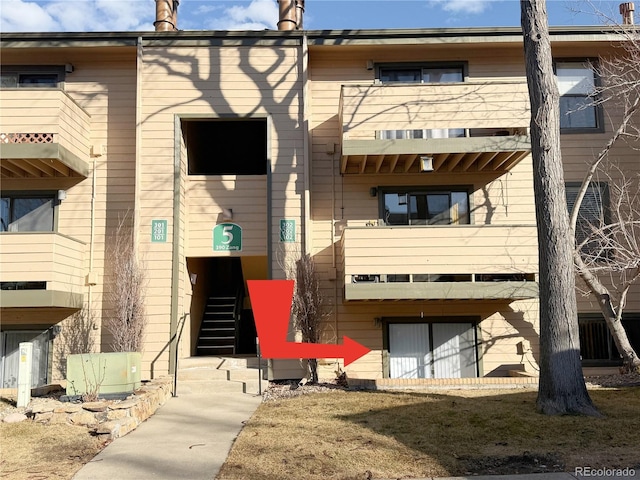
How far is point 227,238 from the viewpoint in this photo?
13.9m

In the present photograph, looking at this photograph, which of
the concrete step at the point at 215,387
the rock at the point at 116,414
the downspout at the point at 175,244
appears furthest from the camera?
the downspout at the point at 175,244

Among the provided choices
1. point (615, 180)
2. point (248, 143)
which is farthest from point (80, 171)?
point (615, 180)

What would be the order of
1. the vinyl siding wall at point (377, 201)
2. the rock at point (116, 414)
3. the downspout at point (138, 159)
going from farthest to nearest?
the vinyl siding wall at point (377, 201)
the downspout at point (138, 159)
the rock at point (116, 414)

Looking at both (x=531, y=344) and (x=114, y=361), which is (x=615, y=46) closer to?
(x=531, y=344)

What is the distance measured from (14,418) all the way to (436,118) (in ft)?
31.9

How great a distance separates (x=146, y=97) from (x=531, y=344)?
10.4 m

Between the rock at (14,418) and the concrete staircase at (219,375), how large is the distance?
3327mm

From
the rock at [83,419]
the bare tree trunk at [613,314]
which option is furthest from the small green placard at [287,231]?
the rock at [83,419]

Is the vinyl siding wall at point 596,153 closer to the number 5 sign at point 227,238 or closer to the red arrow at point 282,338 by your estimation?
the red arrow at point 282,338

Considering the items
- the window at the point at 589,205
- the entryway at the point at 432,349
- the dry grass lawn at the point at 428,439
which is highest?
the window at the point at 589,205

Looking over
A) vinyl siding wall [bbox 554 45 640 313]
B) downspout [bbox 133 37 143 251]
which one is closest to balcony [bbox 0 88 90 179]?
downspout [bbox 133 37 143 251]

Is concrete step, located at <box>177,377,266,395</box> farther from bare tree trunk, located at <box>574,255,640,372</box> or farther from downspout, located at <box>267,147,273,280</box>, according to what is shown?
bare tree trunk, located at <box>574,255,640,372</box>

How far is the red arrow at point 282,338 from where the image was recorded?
12.9 metres

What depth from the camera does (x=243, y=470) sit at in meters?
→ 6.37
